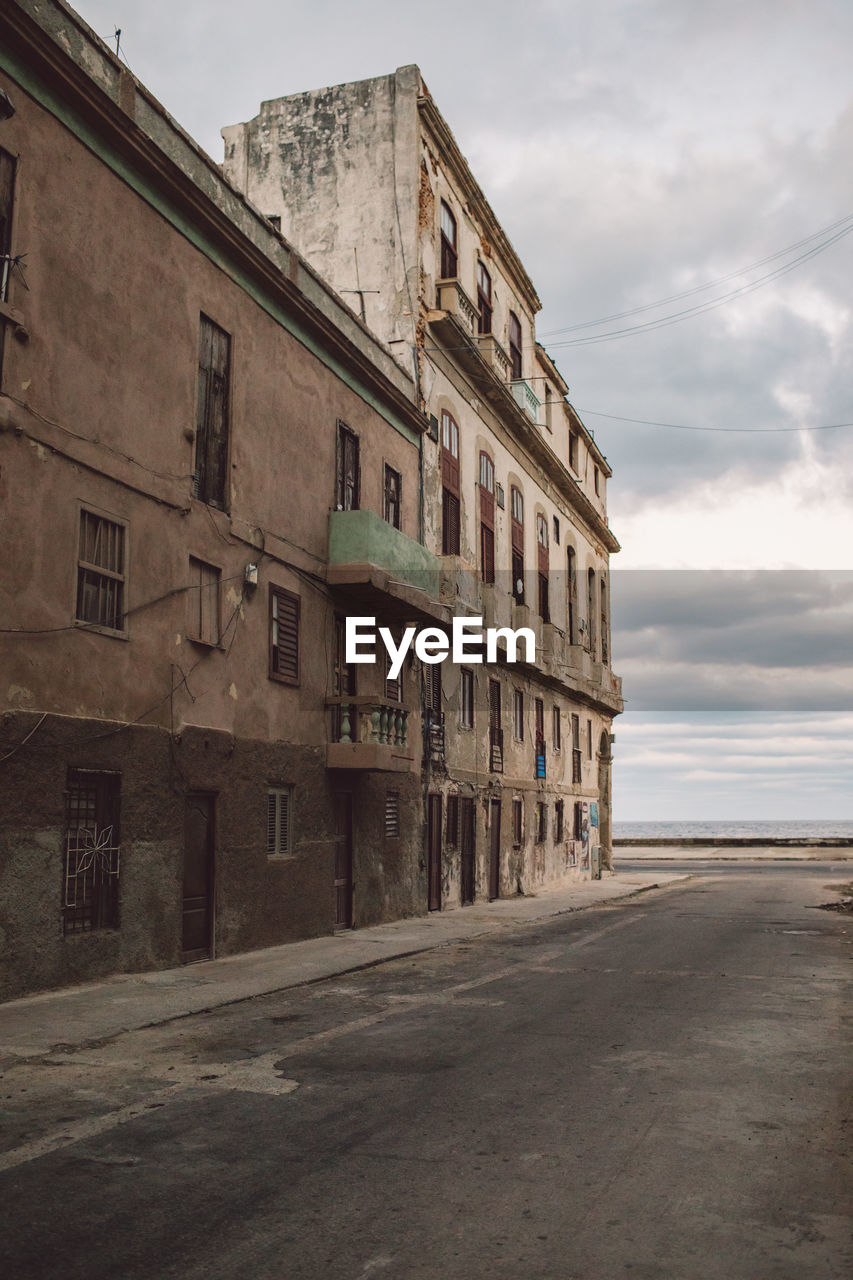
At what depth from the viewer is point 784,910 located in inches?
889

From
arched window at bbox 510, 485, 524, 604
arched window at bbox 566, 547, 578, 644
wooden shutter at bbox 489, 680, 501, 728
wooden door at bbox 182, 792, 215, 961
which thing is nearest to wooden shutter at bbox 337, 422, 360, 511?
wooden door at bbox 182, 792, 215, 961

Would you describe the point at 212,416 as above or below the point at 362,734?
above

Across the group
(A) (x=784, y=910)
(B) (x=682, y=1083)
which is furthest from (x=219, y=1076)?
(A) (x=784, y=910)

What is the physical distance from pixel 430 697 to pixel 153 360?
11.4 m

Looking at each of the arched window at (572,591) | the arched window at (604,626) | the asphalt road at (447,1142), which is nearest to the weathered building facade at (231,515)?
the asphalt road at (447,1142)

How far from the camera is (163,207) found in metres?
14.0

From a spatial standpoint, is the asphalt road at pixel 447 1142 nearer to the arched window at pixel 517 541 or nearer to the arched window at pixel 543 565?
the arched window at pixel 517 541

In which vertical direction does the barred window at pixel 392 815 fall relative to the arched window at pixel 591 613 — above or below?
below

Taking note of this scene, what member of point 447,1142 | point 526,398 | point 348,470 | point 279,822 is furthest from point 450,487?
point 447,1142

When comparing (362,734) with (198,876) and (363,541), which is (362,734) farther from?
(198,876)

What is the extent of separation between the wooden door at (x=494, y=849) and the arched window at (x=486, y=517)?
19.0ft

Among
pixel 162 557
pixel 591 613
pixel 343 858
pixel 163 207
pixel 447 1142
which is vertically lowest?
pixel 447 1142

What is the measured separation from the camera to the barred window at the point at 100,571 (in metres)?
12.1

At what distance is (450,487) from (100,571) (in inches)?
548
